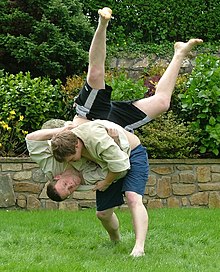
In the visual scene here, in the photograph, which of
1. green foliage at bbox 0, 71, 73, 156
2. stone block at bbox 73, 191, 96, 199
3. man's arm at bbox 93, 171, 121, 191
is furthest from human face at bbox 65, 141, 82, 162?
green foliage at bbox 0, 71, 73, 156

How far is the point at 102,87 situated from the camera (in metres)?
4.88

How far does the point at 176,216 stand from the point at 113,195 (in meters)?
1.95

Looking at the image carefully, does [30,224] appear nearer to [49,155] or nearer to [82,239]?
[82,239]

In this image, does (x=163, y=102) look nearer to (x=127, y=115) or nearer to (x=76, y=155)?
(x=127, y=115)

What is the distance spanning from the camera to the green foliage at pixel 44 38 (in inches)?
372

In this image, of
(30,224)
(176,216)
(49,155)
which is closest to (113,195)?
(49,155)

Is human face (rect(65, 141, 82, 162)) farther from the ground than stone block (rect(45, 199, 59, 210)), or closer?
farther from the ground

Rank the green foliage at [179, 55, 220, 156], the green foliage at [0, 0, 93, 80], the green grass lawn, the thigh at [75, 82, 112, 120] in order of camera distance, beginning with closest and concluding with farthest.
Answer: the green grass lawn
the thigh at [75, 82, 112, 120]
the green foliage at [179, 55, 220, 156]
the green foliage at [0, 0, 93, 80]

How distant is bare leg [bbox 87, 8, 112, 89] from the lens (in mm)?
4672

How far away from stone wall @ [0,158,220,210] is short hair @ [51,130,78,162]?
10.5ft

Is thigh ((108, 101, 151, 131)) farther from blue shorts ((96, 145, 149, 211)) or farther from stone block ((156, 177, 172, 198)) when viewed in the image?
stone block ((156, 177, 172, 198))

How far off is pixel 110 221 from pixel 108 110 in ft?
2.77

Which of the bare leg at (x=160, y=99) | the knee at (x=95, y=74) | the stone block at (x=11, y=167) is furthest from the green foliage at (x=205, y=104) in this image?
the knee at (x=95, y=74)

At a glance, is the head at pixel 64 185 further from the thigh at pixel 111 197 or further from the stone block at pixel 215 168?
the stone block at pixel 215 168
